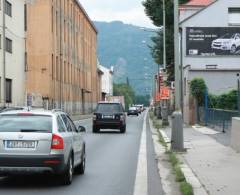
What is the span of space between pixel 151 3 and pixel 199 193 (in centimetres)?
5065

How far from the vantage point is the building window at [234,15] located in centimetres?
5552

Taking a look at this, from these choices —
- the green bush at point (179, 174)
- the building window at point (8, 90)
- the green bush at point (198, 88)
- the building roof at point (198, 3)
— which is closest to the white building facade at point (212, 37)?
the building roof at point (198, 3)

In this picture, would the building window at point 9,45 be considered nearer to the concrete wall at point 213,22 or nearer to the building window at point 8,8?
the building window at point 8,8

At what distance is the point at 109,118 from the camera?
36.0 m

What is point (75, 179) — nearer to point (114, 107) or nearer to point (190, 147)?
point (190, 147)

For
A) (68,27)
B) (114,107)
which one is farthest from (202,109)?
(68,27)

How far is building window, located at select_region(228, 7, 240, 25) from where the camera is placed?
5552cm

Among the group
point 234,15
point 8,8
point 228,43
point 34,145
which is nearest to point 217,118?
point 228,43

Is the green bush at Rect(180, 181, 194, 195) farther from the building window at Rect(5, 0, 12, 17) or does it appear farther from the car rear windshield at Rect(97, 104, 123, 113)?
the building window at Rect(5, 0, 12, 17)

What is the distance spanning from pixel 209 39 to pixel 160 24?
7.16m

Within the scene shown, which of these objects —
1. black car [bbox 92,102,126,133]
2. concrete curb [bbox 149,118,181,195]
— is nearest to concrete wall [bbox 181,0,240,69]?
black car [bbox 92,102,126,133]

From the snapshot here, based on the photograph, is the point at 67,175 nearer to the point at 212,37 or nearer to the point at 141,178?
the point at 141,178

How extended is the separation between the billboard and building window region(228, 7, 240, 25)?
2.86ft

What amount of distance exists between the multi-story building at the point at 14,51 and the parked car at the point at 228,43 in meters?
17.3
